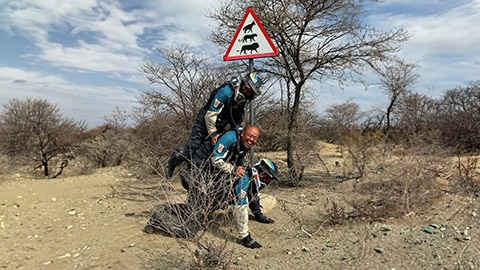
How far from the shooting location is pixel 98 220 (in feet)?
18.8

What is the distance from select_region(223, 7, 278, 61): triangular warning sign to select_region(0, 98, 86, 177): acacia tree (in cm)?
844

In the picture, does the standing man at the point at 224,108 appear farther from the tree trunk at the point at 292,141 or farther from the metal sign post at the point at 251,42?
the tree trunk at the point at 292,141

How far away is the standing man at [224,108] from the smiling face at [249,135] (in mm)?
385

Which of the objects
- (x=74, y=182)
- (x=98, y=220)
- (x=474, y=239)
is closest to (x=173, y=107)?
(x=74, y=182)

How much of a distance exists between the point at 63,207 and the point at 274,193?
3418 millimetres

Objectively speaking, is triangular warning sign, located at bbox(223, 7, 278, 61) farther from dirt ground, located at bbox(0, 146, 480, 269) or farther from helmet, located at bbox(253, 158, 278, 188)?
dirt ground, located at bbox(0, 146, 480, 269)

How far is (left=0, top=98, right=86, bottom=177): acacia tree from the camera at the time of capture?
1173cm

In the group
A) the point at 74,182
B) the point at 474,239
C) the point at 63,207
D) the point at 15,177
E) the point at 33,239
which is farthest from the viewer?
the point at 15,177

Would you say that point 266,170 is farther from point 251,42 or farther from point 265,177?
point 251,42

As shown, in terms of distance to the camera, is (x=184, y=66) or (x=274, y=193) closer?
(x=274, y=193)

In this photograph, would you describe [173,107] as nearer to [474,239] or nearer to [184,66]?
[184,66]

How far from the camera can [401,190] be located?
512cm

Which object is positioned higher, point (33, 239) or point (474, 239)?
point (474, 239)

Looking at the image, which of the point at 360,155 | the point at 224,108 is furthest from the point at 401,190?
the point at 360,155
